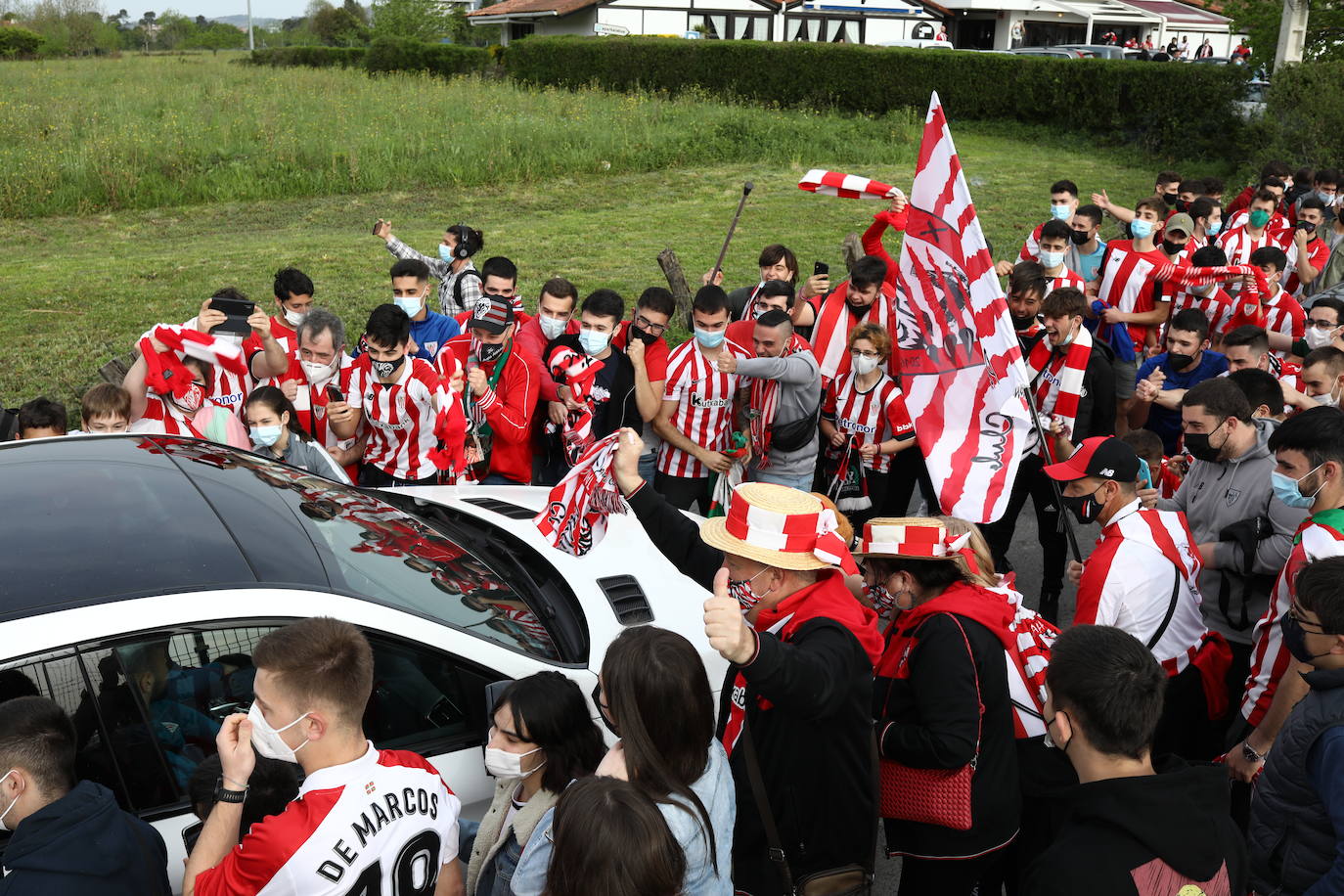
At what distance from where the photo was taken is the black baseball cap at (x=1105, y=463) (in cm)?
439

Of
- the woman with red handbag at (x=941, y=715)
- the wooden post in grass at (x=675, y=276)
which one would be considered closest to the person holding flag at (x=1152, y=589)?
the woman with red handbag at (x=941, y=715)

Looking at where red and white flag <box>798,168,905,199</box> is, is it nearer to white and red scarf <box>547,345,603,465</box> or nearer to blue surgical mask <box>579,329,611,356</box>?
blue surgical mask <box>579,329,611,356</box>

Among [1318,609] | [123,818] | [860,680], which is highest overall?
[1318,609]

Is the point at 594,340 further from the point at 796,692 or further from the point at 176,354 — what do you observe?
the point at 796,692

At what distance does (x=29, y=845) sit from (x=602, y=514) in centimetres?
208

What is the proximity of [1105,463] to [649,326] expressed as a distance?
10.0 feet

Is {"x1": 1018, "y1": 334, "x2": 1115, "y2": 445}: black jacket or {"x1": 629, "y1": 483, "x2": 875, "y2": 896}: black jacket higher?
{"x1": 1018, "y1": 334, "x2": 1115, "y2": 445}: black jacket

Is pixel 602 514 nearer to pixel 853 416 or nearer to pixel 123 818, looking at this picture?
pixel 123 818

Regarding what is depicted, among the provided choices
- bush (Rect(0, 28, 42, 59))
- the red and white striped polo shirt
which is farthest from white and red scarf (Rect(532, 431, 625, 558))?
bush (Rect(0, 28, 42, 59))

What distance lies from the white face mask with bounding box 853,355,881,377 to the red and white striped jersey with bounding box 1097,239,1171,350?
11.5 feet

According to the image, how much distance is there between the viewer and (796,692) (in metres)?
2.89

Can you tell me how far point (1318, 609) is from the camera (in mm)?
3213

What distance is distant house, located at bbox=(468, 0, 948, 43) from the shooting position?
5100cm

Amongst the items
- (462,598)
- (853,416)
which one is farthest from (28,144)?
(462,598)
